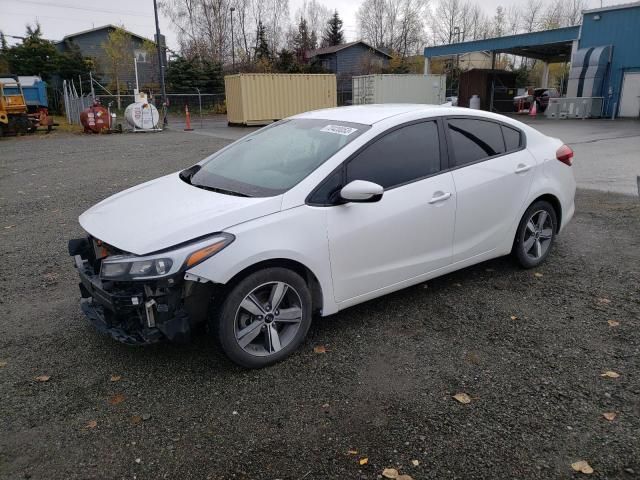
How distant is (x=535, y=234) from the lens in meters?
5.02

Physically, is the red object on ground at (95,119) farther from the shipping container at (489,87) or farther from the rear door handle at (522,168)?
the rear door handle at (522,168)

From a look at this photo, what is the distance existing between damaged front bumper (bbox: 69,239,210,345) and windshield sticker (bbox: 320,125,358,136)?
1.60 m

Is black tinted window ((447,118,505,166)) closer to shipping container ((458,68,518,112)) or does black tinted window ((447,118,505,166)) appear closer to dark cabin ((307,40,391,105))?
shipping container ((458,68,518,112))

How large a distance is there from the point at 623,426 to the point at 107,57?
47533 mm

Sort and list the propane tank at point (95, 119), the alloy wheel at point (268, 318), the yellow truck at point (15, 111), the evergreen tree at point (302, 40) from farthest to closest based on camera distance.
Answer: the evergreen tree at point (302, 40) < the propane tank at point (95, 119) < the yellow truck at point (15, 111) < the alloy wheel at point (268, 318)

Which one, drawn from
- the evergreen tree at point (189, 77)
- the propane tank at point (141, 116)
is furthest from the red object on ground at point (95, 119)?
the evergreen tree at point (189, 77)

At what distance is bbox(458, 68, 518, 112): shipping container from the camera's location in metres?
32.0

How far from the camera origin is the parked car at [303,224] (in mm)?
3127

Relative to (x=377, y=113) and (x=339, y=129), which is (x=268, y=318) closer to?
(x=339, y=129)

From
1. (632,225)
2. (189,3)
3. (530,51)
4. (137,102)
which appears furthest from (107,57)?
(632,225)

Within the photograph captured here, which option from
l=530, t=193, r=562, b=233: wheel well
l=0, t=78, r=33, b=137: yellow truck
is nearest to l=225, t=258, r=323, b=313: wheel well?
l=530, t=193, r=562, b=233: wheel well

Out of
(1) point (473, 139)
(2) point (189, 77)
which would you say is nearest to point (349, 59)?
(2) point (189, 77)

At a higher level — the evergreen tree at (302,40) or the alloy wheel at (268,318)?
the evergreen tree at (302,40)

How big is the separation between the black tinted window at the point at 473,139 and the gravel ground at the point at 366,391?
119cm
